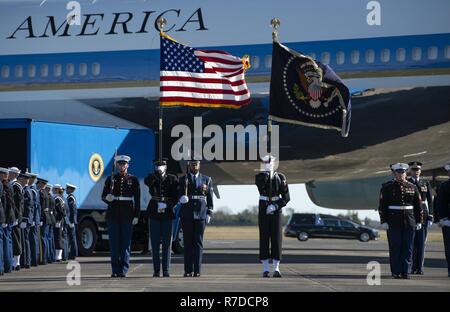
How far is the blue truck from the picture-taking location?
2078cm

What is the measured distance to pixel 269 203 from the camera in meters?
15.4

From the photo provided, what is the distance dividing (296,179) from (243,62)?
718 centimetres

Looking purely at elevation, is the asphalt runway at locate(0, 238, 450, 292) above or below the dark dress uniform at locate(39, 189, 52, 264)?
below

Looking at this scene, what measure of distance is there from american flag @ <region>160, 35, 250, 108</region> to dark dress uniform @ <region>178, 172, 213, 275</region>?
197 cm

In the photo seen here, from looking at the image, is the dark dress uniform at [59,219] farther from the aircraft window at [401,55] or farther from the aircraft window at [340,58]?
the aircraft window at [401,55]

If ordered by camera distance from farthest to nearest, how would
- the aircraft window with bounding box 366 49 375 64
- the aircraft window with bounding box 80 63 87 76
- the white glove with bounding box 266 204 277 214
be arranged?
1. the aircraft window with bounding box 80 63 87 76
2. the aircraft window with bounding box 366 49 375 64
3. the white glove with bounding box 266 204 277 214

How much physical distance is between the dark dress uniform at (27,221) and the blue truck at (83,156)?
8.97ft

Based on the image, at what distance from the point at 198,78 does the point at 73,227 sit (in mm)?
4980

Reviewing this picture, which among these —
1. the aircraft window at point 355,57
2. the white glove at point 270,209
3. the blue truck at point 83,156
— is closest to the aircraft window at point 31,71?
the blue truck at point 83,156

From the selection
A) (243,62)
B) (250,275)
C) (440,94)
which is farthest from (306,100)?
(440,94)

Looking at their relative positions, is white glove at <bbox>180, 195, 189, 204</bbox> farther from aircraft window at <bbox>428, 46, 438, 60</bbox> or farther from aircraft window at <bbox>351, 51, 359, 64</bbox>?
aircraft window at <bbox>428, 46, 438, 60</bbox>

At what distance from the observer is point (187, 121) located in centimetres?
2247

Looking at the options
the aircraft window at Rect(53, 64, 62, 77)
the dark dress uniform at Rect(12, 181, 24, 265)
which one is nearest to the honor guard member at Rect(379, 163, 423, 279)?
the dark dress uniform at Rect(12, 181, 24, 265)

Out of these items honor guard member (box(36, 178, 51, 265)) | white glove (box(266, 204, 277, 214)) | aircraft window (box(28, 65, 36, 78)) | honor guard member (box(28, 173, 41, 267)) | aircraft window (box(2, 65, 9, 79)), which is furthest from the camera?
aircraft window (box(2, 65, 9, 79))
